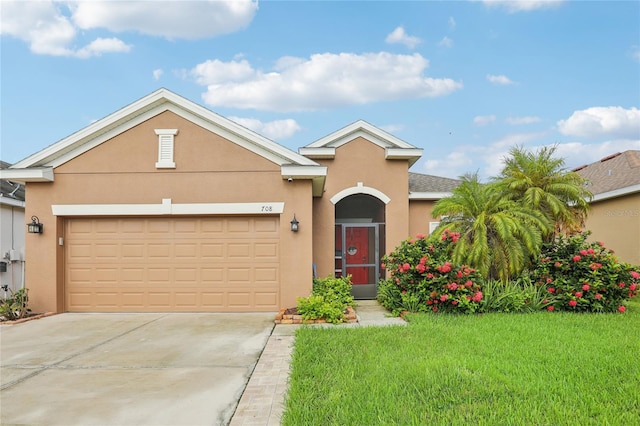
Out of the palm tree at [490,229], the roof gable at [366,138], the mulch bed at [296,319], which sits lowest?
the mulch bed at [296,319]

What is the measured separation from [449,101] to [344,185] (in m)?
6.22

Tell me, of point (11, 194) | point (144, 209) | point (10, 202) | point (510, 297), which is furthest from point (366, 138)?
point (11, 194)

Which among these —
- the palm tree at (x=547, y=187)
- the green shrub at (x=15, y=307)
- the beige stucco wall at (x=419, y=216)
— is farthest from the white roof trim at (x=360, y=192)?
the green shrub at (x=15, y=307)

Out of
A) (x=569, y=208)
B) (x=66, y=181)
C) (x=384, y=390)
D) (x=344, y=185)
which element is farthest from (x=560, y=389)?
(x=66, y=181)

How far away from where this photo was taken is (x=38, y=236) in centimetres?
876

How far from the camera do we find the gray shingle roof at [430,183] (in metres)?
12.2

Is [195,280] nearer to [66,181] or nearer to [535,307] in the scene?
[66,181]

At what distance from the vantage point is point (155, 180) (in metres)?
8.85

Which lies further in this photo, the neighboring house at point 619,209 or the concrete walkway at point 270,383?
the neighboring house at point 619,209

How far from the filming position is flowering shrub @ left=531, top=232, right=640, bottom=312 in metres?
8.14

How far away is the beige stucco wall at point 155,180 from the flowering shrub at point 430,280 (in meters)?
2.51

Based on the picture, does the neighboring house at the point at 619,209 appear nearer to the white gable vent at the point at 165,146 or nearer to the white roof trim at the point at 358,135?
the white roof trim at the point at 358,135

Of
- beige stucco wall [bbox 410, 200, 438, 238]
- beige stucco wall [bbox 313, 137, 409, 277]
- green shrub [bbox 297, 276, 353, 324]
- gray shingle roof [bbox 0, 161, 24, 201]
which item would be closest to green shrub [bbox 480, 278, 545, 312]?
green shrub [bbox 297, 276, 353, 324]

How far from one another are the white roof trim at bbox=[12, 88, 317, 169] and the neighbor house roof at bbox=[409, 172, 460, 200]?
460 centimetres
